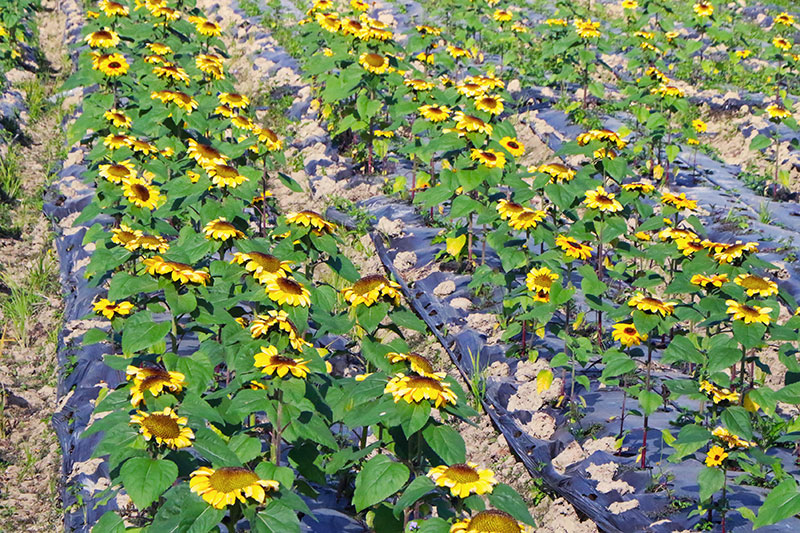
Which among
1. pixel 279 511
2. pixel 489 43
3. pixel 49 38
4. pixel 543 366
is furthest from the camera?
pixel 49 38

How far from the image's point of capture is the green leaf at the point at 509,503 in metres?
2.90

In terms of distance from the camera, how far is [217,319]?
404 cm

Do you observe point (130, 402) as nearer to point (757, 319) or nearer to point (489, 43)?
point (757, 319)

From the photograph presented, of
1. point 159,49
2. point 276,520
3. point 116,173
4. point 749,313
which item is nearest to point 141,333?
point 276,520

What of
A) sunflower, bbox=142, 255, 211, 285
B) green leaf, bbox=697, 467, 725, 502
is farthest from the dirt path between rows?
green leaf, bbox=697, 467, 725, 502

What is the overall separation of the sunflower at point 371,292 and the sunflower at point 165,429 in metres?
1.07

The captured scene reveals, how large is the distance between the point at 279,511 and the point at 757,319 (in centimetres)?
258

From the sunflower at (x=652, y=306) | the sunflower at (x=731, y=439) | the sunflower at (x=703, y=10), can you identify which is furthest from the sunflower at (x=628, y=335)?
the sunflower at (x=703, y=10)

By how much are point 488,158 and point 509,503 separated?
3645mm

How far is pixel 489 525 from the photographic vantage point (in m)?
2.74

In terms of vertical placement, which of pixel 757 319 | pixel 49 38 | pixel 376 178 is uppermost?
pixel 757 319

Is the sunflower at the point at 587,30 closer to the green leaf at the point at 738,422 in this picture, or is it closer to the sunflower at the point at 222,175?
the sunflower at the point at 222,175

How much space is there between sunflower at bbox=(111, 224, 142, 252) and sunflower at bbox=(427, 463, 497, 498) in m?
2.45

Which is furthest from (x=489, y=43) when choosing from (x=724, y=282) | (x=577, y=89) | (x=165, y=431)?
(x=165, y=431)
